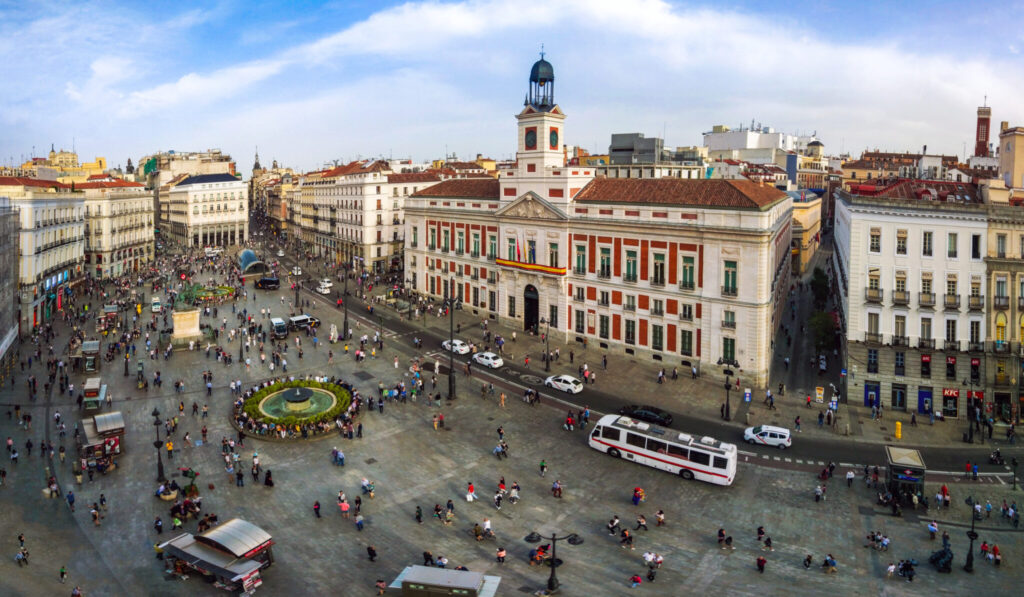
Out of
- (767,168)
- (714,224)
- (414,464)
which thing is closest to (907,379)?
(714,224)

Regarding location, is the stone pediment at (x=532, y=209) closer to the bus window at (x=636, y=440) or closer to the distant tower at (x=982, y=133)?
the bus window at (x=636, y=440)

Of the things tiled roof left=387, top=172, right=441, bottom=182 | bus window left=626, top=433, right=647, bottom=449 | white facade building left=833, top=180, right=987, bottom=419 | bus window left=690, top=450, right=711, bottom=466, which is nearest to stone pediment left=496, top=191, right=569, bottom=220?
white facade building left=833, top=180, right=987, bottom=419

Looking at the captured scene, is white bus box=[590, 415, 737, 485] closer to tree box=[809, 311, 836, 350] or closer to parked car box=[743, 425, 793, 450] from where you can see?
parked car box=[743, 425, 793, 450]

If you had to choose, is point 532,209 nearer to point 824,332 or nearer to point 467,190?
point 467,190

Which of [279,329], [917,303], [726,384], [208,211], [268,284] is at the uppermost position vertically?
[208,211]

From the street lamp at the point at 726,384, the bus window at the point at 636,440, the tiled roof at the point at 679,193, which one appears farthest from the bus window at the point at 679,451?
the tiled roof at the point at 679,193

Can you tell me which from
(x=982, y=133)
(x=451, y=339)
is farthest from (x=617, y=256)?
(x=982, y=133)

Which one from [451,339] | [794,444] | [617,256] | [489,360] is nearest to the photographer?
[794,444]
